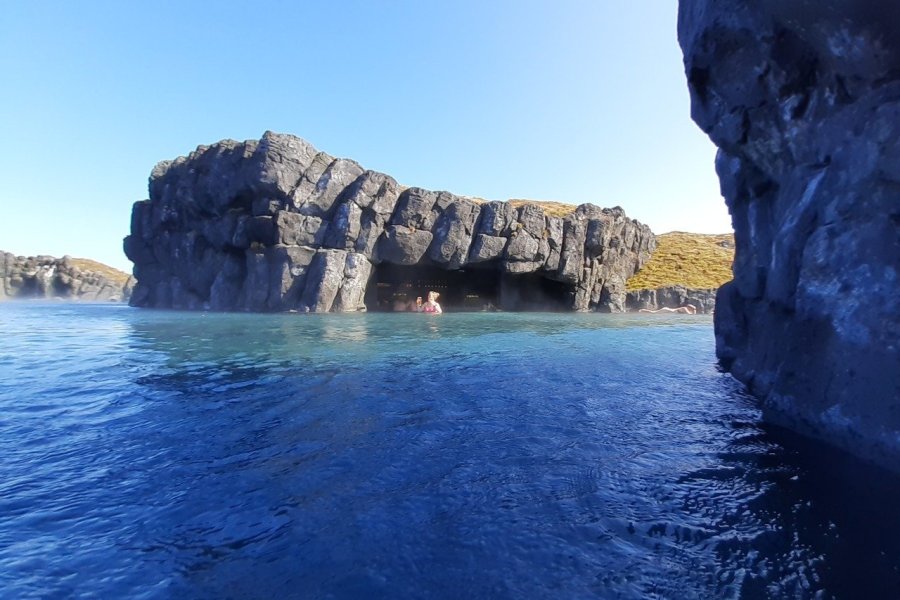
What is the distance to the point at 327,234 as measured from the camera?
39.3 meters

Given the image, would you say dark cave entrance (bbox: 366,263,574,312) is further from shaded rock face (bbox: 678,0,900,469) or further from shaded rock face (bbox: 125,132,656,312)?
shaded rock face (bbox: 678,0,900,469)

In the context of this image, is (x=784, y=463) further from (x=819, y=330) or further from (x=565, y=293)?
(x=565, y=293)

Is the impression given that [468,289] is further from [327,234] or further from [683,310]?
[683,310]

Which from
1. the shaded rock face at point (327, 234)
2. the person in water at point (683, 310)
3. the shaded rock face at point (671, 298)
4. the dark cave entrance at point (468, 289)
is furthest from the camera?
the shaded rock face at point (671, 298)

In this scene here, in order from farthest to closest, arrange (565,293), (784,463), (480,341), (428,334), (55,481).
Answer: (565,293) → (428,334) → (480,341) → (784,463) → (55,481)

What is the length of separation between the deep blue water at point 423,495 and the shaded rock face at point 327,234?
28.1 meters

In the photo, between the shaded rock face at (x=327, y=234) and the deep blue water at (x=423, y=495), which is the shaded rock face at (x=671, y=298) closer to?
the shaded rock face at (x=327, y=234)

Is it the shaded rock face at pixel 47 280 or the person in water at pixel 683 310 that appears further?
the shaded rock face at pixel 47 280

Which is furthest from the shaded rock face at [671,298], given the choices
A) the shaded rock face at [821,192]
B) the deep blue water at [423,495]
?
the deep blue water at [423,495]

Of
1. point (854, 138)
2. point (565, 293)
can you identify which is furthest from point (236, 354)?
point (565, 293)

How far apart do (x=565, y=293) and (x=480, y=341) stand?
100ft

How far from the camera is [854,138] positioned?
6930 mm

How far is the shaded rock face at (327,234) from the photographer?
38.1m

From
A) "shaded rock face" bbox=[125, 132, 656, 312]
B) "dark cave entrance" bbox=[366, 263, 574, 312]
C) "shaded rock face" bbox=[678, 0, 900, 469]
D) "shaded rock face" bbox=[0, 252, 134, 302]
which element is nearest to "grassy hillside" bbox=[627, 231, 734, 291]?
"shaded rock face" bbox=[125, 132, 656, 312]
